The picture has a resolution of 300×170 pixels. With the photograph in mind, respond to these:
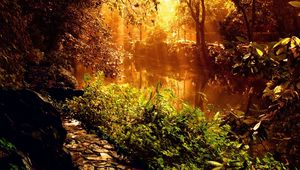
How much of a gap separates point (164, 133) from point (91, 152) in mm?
1593

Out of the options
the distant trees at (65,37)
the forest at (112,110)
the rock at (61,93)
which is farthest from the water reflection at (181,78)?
the rock at (61,93)

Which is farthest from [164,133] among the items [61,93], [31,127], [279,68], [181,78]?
[181,78]

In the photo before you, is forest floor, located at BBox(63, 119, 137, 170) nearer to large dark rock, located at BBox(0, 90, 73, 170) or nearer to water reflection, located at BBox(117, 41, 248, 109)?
large dark rock, located at BBox(0, 90, 73, 170)

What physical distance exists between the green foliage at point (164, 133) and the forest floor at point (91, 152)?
0.29 metres

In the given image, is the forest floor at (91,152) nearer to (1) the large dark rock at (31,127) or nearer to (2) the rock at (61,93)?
(1) the large dark rock at (31,127)

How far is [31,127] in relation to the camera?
446 centimetres

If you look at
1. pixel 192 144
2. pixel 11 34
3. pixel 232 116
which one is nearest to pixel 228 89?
pixel 192 144

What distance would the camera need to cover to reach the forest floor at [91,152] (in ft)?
20.9

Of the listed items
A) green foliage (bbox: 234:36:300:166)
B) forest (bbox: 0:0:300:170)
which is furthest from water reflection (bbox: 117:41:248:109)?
green foliage (bbox: 234:36:300:166)

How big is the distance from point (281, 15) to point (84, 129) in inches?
784

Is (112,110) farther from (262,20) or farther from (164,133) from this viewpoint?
(262,20)

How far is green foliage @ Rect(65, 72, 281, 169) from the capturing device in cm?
661

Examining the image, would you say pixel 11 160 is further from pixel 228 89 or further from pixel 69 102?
pixel 228 89

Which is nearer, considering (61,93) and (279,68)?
(279,68)
